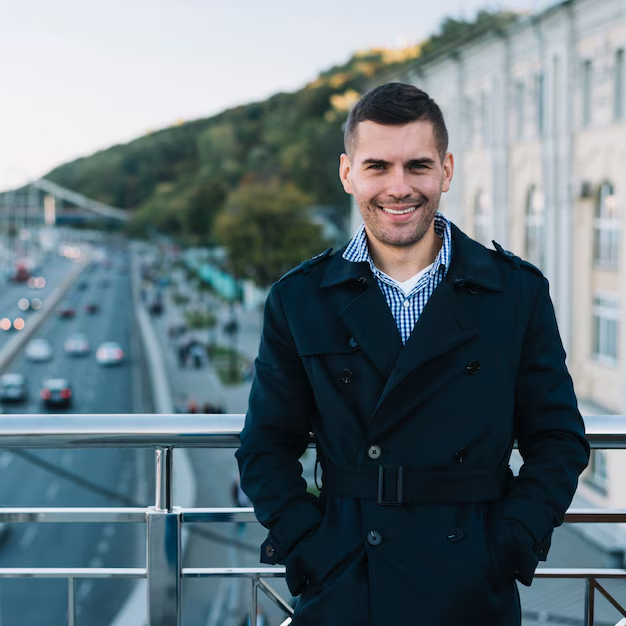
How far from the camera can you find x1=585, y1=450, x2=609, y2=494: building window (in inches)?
704

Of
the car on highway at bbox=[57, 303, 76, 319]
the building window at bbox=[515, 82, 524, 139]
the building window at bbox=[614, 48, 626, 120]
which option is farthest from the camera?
the car on highway at bbox=[57, 303, 76, 319]

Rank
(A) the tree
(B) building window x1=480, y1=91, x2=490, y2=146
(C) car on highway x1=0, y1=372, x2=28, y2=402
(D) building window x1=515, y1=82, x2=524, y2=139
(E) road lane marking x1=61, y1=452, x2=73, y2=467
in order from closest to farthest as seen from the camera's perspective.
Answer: (D) building window x1=515, y1=82, x2=524, y2=139 → (E) road lane marking x1=61, y1=452, x2=73, y2=467 → (B) building window x1=480, y1=91, x2=490, y2=146 → (C) car on highway x1=0, y1=372, x2=28, y2=402 → (A) the tree

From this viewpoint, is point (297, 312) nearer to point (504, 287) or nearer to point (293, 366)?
point (293, 366)

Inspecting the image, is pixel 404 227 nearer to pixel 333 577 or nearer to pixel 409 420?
pixel 409 420

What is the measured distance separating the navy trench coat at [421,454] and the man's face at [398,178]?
124mm

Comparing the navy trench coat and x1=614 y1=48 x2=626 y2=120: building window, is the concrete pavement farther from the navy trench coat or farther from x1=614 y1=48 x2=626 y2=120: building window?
x1=614 y1=48 x2=626 y2=120: building window

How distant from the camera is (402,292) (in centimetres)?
216

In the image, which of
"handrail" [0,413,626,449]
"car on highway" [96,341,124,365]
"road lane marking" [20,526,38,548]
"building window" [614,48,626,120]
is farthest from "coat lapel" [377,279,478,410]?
"car on highway" [96,341,124,365]

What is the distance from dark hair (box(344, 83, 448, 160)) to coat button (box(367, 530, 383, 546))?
0.84m

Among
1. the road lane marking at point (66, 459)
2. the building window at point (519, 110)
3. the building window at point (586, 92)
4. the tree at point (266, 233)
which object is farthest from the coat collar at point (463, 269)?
the tree at point (266, 233)

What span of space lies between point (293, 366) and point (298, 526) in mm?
352

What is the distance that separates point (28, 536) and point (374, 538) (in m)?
18.6

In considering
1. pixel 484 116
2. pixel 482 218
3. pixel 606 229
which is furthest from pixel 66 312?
pixel 606 229

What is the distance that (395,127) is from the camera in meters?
2.06
